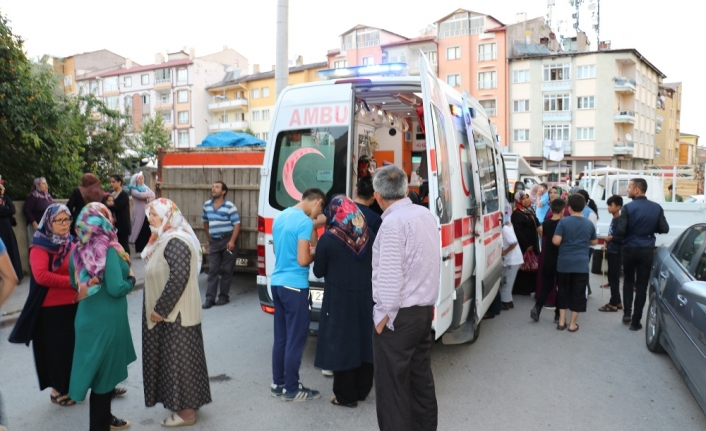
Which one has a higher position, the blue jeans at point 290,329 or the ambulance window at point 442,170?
the ambulance window at point 442,170

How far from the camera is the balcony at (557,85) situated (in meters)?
44.9

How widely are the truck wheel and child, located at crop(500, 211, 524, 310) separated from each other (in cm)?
184

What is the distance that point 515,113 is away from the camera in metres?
46.7

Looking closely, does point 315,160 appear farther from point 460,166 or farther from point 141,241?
point 141,241

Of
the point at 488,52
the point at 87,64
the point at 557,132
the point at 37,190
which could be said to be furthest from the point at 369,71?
the point at 87,64

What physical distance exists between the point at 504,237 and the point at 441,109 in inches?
131

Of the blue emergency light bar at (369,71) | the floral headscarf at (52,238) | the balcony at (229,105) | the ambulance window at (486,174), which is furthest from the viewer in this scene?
the balcony at (229,105)

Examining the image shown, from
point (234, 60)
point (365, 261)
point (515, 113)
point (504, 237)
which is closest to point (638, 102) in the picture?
point (515, 113)

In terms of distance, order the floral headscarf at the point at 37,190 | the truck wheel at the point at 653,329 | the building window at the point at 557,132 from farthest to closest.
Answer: the building window at the point at 557,132 < the floral headscarf at the point at 37,190 < the truck wheel at the point at 653,329

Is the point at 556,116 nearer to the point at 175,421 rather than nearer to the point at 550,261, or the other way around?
the point at 550,261

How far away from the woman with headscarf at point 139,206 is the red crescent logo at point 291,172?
5702mm

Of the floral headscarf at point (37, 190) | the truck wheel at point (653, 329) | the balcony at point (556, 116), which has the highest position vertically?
the balcony at point (556, 116)

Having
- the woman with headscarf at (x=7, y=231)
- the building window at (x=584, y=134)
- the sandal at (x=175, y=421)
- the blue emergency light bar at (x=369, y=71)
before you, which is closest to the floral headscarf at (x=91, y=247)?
the sandal at (x=175, y=421)

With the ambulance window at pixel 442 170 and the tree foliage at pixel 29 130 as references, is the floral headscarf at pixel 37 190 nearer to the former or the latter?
the tree foliage at pixel 29 130
